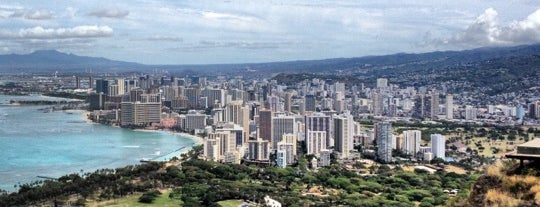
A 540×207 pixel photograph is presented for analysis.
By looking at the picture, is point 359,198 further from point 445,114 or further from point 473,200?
point 445,114

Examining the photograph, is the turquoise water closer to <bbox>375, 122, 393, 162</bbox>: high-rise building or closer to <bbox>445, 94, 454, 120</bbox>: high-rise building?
<bbox>375, 122, 393, 162</bbox>: high-rise building

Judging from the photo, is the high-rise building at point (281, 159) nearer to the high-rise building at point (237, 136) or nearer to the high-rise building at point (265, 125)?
the high-rise building at point (237, 136)

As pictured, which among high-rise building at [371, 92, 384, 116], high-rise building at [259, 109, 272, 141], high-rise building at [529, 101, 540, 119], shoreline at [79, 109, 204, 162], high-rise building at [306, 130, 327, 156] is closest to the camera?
high-rise building at [306, 130, 327, 156]

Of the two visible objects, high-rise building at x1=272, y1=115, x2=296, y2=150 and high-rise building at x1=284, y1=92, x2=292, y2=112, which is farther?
high-rise building at x1=284, y1=92, x2=292, y2=112

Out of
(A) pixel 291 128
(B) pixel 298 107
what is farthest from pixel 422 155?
(B) pixel 298 107

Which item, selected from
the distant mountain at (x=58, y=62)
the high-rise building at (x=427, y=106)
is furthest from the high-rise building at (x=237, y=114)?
the distant mountain at (x=58, y=62)

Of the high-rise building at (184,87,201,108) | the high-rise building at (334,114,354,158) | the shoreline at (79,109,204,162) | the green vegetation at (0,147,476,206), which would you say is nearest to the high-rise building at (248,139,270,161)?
the high-rise building at (334,114,354,158)
